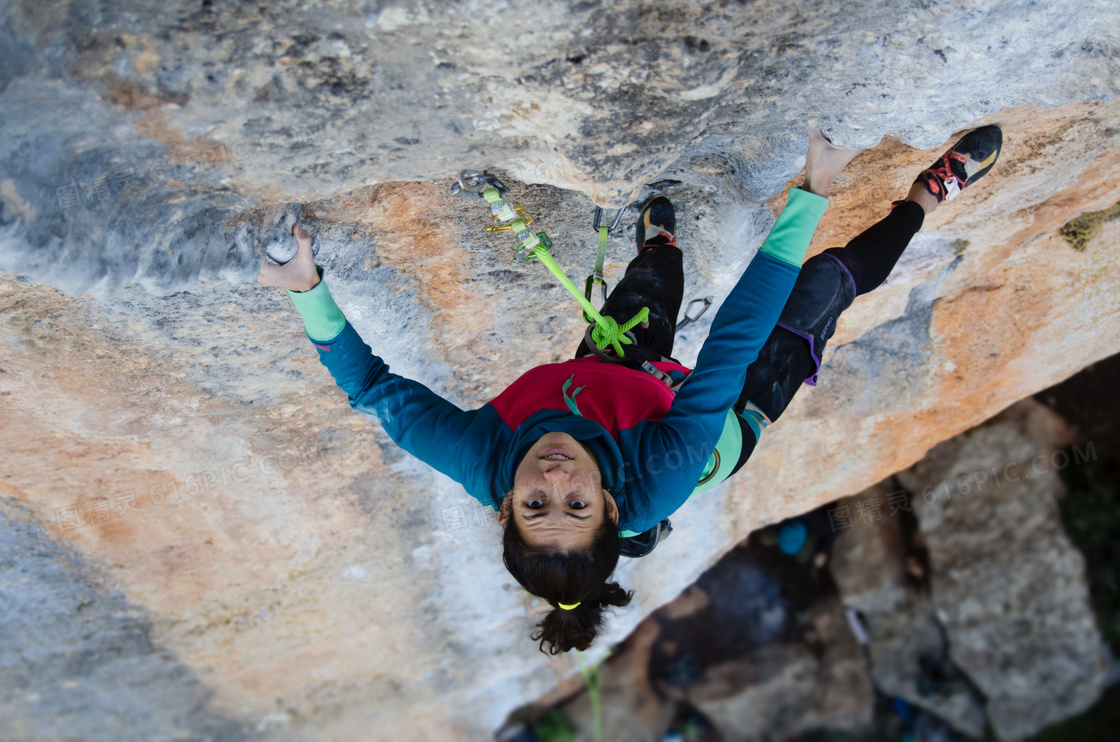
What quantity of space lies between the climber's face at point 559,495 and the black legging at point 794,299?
2.09 ft

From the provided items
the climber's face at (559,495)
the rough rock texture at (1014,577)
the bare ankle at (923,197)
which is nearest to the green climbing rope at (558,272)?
the climber's face at (559,495)

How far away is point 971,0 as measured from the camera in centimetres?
143

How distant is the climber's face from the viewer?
1.48 meters

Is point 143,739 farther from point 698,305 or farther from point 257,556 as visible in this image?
point 698,305

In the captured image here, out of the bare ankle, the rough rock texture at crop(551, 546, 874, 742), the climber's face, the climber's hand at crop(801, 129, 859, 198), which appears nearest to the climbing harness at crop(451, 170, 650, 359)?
the climber's face

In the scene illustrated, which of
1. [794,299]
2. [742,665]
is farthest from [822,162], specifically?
[742,665]

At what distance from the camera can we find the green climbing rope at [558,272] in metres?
1.64

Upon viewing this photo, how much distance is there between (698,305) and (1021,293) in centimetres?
139

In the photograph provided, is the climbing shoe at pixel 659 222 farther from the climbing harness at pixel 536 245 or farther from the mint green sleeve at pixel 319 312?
the mint green sleeve at pixel 319 312

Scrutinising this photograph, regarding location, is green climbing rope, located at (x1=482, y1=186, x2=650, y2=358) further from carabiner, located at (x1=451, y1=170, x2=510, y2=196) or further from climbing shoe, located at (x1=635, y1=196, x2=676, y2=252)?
climbing shoe, located at (x1=635, y1=196, x2=676, y2=252)

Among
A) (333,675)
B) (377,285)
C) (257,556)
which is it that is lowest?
(333,675)

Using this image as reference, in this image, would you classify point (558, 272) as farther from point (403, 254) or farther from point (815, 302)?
point (815, 302)

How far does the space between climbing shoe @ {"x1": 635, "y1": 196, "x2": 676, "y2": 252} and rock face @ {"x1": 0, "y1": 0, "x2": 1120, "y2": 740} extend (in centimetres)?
5

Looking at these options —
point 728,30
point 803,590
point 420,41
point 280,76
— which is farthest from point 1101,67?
point 803,590
